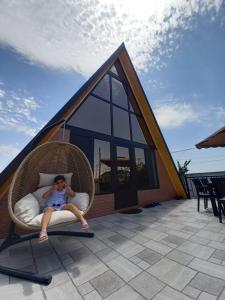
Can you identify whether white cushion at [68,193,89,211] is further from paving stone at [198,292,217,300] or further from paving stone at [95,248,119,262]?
paving stone at [198,292,217,300]

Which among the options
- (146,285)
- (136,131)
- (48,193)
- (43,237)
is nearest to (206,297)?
(146,285)

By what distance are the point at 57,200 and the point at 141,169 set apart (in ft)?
12.3

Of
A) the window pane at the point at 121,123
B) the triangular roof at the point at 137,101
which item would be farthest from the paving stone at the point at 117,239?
the window pane at the point at 121,123

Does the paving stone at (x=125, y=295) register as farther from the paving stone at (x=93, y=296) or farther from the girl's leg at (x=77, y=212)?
the girl's leg at (x=77, y=212)

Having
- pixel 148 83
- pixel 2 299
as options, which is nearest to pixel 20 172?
pixel 2 299

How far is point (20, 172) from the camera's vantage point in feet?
6.47

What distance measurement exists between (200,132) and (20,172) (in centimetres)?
1508

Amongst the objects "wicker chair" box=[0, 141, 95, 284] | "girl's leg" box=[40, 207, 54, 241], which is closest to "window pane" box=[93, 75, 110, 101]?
"wicker chair" box=[0, 141, 95, 284]

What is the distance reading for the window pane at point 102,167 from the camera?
389cm

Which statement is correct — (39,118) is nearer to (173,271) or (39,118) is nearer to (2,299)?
(2,299)

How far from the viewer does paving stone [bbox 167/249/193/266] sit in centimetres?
159

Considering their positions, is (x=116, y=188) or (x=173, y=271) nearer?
(x=173, y=271)

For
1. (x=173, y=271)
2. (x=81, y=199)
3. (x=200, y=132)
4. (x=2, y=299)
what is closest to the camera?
(x=2, y=299)

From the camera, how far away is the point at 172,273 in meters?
1.38
